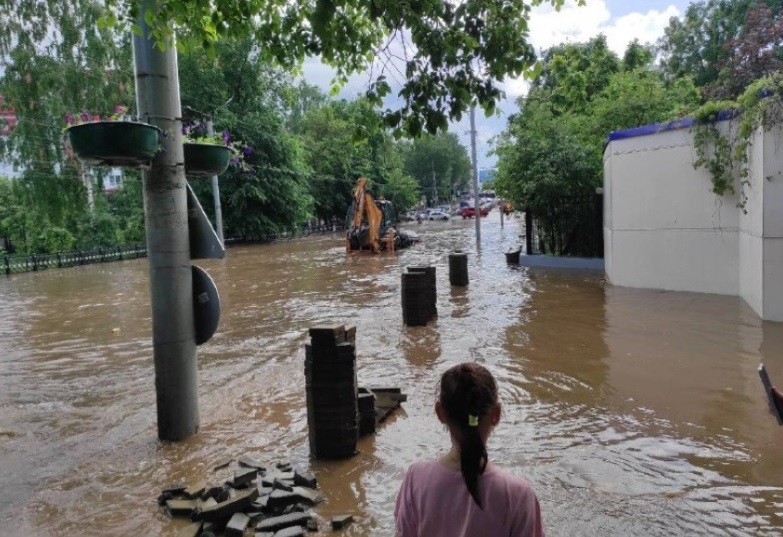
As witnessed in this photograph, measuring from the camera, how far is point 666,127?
11.9 m

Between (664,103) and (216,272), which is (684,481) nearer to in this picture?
(664,103)

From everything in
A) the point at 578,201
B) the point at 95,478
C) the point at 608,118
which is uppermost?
the point at 608,118

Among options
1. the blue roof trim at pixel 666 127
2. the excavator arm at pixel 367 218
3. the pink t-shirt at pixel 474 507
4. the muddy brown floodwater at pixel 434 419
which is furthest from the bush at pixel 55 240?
the pink t-shirt at pixel 474 507

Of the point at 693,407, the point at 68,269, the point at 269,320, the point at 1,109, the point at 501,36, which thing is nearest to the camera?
the point at 501,36

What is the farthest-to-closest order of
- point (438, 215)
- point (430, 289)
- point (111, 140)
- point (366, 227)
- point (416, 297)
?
point (438, 215) → point (366, 227) → point (430, 289) → point (416, 297) → point (111, 140)

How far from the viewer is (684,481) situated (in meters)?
4.16

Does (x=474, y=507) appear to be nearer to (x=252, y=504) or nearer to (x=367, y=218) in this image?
(x=252, y=504)

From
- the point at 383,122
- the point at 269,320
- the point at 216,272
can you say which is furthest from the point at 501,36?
the point at 216,272

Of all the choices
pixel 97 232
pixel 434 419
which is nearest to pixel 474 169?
pixel 97 232

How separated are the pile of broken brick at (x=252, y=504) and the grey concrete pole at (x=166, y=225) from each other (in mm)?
1201

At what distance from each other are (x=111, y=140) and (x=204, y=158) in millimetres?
1042

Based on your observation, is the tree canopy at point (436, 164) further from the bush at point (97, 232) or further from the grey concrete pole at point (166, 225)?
the grey concrete pole at point (166, 225)

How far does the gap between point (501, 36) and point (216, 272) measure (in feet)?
64.9

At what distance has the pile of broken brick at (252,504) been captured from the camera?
367 centimetres
